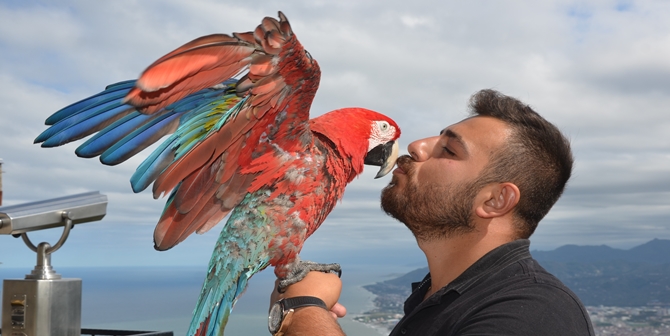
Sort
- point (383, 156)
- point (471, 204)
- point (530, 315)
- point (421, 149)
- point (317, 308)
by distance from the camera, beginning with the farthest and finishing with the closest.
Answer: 1. point (383, 156)
2. point (421, 149)
3. point (471, 204)
4. point (317, 308)
5. point (530, 315)

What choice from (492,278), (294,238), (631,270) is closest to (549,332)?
(492,278)

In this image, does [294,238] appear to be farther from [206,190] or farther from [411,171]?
[411,171]

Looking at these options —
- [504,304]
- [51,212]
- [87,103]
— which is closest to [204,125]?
[87,103]

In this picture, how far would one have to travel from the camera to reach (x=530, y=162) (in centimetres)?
135

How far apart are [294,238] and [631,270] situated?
16523 millimetres

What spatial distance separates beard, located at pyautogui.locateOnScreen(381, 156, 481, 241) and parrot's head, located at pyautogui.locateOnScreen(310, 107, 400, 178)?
1.00 ft

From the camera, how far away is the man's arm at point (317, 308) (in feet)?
3.86

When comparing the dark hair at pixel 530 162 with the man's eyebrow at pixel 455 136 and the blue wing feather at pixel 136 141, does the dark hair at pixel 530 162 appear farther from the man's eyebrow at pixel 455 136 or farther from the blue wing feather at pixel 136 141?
the blue wing feather at pixel 136 141

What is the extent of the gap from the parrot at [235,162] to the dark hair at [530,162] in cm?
51

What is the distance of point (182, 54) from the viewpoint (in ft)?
3.82

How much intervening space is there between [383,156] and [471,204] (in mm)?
581

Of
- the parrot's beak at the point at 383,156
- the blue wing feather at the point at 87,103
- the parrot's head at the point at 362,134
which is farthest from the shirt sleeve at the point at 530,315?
the blue wing feather at the point at 87,103

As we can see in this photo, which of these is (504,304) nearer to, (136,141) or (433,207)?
(433,207)

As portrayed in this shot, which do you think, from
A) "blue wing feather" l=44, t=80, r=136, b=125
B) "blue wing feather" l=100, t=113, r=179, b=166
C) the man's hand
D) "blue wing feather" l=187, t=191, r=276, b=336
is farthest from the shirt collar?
"blue wing feather" l=44, t=80, r=136, b=125
